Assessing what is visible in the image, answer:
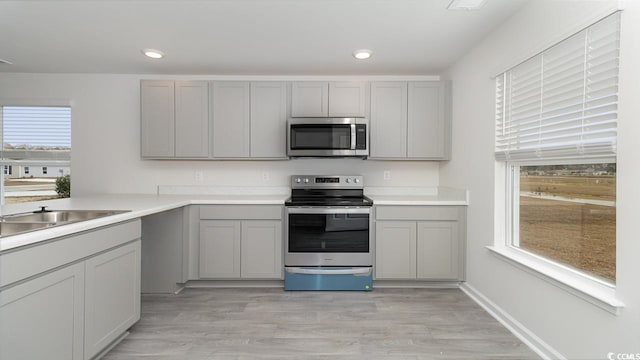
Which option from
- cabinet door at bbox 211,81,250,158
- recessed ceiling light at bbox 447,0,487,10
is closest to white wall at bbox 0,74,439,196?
cabinet door at bbox 211,81,250,158

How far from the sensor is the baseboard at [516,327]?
1.90 meters

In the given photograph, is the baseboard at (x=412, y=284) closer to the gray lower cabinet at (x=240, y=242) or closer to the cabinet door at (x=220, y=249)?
the gray lower cabinet at (x=240, y=242)

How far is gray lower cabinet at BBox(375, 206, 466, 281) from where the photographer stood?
3.05 metres

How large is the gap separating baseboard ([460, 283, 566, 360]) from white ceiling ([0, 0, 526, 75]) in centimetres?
213

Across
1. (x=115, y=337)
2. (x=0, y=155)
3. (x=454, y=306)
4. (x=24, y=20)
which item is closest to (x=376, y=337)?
(x=454, y=306)

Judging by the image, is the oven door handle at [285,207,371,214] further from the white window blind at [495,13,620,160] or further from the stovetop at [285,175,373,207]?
the white window blind at [495,13,620,160]

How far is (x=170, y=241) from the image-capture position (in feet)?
9.75

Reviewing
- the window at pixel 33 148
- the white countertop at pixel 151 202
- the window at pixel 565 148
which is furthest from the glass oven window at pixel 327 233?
the window at pixel 33 148

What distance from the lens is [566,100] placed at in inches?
69.2

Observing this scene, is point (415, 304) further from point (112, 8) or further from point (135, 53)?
point (135, 53)

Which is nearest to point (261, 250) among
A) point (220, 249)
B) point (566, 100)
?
point (220, 249)

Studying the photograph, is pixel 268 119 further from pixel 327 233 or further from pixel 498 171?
pixel 498 171

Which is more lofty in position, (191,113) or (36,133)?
(191,113)

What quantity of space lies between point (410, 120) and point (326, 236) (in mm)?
1507
